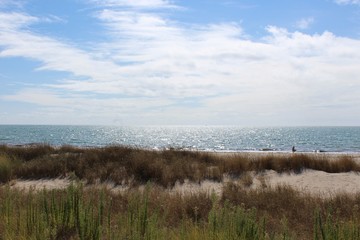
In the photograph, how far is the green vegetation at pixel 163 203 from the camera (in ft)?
15.7

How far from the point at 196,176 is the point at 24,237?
9.86 m

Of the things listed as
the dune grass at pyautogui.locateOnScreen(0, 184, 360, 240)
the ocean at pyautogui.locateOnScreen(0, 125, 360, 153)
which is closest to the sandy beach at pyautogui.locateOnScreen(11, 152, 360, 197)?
the dune grass at pyautogui.locateOnScreen(0, 184, 360, 240)

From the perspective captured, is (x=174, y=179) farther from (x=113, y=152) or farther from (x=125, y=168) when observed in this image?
(x=113, y=152)

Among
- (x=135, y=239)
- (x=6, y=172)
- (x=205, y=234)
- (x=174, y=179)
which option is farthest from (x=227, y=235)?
(x=6, y=172)

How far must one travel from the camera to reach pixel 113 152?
16797 mm

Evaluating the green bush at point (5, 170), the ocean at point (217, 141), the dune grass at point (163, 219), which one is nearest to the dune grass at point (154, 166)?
the green bush at point (5, 170)

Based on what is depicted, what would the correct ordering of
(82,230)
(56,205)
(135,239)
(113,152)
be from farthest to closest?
(113,152)
(56,205)
(82,230)
(135,239)

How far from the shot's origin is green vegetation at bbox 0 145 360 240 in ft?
15.7

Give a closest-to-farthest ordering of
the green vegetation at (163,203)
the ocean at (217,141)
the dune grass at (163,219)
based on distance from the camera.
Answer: the dune grass at (163,219), the green vegetation at (163,203), the ocean at (217,141)

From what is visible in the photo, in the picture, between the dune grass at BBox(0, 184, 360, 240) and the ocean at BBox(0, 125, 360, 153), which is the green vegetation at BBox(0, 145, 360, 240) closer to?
the dune grass at BBox(0, 184, 360, 240)

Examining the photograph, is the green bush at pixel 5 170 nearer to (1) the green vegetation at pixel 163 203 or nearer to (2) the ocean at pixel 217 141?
(1) the green vegetation at pixel 163 203

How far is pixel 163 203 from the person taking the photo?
26.6 ft

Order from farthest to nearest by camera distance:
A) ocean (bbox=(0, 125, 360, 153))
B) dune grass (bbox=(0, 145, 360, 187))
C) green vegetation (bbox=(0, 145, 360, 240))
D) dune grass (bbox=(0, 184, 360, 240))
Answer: ocean (bbox=(0, 125, 360, 153))
dune grass (bbox=(0, 145, 360, 187))
green vegetation (bbox=(0, 145, 360, 240))
dune grass (bbox=(0, 184, 360, 240))

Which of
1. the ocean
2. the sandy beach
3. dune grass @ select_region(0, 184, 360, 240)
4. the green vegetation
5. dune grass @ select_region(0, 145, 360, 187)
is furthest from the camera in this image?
the ocean
